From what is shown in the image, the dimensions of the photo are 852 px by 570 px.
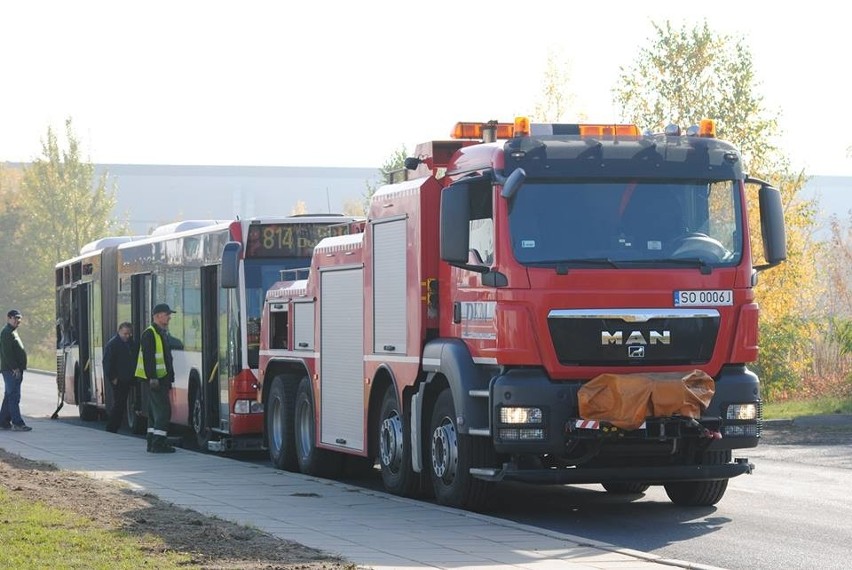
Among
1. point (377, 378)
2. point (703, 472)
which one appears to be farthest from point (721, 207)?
point (377, 378)

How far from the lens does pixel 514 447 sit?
13.8 m

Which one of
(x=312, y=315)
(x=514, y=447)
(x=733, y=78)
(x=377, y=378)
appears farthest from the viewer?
(x=733, y=78)

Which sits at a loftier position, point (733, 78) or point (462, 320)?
point (733, 78)

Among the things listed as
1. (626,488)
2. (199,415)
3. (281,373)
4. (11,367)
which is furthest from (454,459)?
(11,367)

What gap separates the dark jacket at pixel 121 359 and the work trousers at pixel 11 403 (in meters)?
1.54

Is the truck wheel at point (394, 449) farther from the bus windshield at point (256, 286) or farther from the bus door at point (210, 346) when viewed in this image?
the bus door at point (210, 346)

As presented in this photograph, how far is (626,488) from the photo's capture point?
16.9 meters

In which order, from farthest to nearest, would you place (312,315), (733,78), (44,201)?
(44,201) < (733,78) < (312,315)

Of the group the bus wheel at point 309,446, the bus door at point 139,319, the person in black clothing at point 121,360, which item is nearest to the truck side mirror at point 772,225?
the bus wheel at point 309,446

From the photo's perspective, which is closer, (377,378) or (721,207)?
(721,207)

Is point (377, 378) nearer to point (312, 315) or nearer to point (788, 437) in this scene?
point (312, 315)

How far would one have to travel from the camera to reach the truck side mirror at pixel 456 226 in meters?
13.8

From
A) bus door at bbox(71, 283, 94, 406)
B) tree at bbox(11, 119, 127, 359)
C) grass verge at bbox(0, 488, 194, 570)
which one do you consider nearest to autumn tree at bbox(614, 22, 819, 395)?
bus door at bbox(71, 283, 94, 406)

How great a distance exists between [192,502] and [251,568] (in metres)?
4.86
